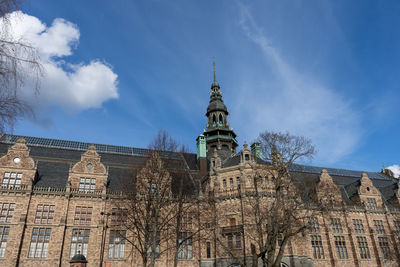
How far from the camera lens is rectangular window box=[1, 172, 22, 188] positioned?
3716 cm

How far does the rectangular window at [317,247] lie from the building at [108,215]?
0.48ft

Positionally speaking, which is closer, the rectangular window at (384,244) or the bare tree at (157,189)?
the bare tree at (157,189)

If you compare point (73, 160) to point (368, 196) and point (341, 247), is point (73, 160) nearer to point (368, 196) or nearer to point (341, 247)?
point (341, 247)

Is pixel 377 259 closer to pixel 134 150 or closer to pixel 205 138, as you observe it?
pixel 205 138

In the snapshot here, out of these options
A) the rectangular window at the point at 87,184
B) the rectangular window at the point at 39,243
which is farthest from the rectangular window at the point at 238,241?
the rectangular window at the point at 39,243

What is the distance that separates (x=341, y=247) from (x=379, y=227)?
9.09m

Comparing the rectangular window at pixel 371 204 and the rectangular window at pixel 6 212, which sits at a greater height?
the rectangular window at pixel 371 204

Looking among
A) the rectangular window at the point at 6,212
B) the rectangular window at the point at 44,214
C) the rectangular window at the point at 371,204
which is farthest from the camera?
the rectangular window at the point at 371,204

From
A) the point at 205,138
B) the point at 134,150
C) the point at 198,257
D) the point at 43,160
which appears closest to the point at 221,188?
the point at 198,257

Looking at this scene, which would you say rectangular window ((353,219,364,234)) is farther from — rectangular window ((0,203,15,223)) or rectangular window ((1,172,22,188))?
rectangular window ((1,172,22,188))

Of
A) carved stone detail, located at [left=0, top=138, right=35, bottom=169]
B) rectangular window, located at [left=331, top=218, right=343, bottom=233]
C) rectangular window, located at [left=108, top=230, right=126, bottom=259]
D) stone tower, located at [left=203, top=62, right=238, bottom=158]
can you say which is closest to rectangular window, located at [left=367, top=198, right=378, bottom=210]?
rectangular window, located at [left=331, top=218, right=343, bottom=233]

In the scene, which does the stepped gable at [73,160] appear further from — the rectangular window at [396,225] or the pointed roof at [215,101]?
the rectangular window at [396,225]

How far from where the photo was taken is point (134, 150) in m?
55.9

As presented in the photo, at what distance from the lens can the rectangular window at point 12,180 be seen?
37.2 m
